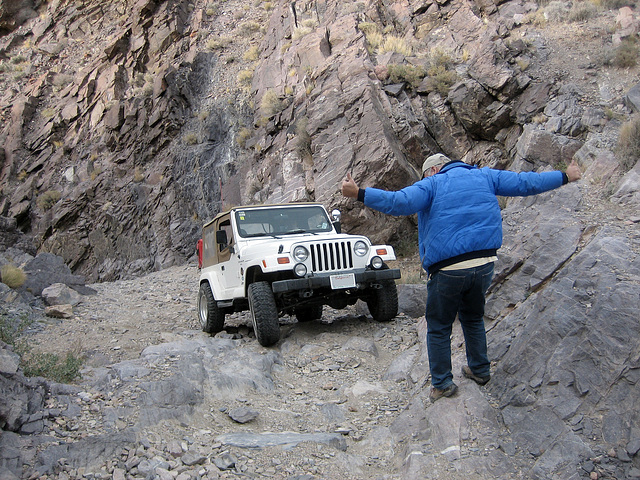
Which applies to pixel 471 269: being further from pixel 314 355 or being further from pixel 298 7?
pixel 298 7

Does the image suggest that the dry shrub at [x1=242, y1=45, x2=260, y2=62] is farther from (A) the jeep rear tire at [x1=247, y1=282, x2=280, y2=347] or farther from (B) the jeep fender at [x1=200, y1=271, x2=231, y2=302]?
(A) the jeep rear tire at [x1=247, y1=282, x2=280, y2=347]

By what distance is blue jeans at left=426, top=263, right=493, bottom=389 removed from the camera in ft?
11.4

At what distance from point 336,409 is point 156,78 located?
69.3ft

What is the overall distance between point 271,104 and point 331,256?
1191cm

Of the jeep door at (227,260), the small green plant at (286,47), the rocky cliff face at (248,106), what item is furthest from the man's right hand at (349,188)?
the small green plant at (286,47)

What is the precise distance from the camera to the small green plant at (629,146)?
614 centimetres

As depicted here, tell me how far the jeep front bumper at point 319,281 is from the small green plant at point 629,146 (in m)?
3.17

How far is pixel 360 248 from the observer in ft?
21.5

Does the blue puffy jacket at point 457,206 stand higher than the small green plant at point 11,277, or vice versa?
the blue puffy jacket at point 457,206

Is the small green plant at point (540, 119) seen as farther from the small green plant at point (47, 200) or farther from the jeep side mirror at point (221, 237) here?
the small green plant at point (47, 200)

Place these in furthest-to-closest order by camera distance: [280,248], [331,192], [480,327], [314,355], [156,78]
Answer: [156,78] < [331,192] < [280,248] < [314,355] < [480,327]

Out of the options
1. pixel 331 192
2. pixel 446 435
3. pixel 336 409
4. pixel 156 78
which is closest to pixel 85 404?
pixel 336 409

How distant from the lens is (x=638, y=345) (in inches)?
119

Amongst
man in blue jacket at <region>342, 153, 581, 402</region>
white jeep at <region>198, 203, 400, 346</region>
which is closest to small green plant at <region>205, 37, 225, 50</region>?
white jeep at <region>198, 203, 400, 346</region>
